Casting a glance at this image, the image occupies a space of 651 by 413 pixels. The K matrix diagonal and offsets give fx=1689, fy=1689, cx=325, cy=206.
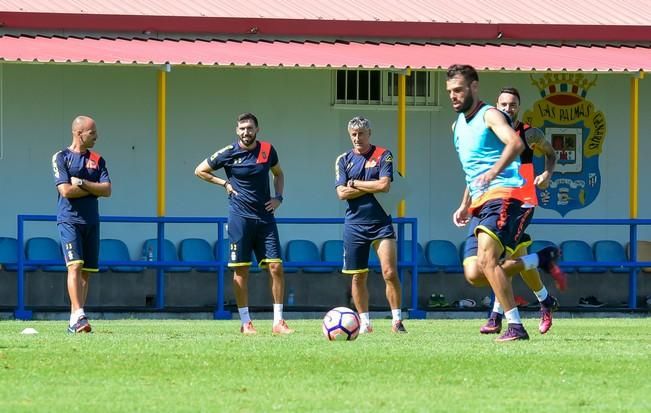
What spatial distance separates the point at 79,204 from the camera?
14.9 m

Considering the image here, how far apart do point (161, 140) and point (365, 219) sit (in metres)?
5.66

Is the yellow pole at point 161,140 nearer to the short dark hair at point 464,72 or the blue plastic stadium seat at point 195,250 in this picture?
the blue plastic stadium seat at point 195,250

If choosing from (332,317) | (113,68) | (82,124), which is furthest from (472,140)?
(113,68)

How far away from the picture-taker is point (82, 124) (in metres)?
14.7

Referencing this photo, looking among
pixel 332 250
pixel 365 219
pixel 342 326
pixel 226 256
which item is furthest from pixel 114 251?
pixel 342 326

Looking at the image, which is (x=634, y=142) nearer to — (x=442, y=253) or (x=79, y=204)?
(x=442, y=253)

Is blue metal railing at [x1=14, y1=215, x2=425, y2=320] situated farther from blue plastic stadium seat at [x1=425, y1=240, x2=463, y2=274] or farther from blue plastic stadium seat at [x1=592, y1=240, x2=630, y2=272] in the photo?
blue plastic stadium seat at [x1=592, y1=240, x2=630, y2=272]

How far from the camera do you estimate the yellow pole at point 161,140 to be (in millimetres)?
20172

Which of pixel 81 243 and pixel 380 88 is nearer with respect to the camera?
pixel 81 243

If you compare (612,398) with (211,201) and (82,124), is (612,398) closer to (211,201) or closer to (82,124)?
(82,124)

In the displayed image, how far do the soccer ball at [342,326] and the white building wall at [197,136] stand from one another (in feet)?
27.7

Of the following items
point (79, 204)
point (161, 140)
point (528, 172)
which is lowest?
point (79, 204)

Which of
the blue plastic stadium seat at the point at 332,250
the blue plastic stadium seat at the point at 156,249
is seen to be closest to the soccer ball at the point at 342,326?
the blue plastic stadium seat at the point at 156,249

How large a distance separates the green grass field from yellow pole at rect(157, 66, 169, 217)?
6379 mm
